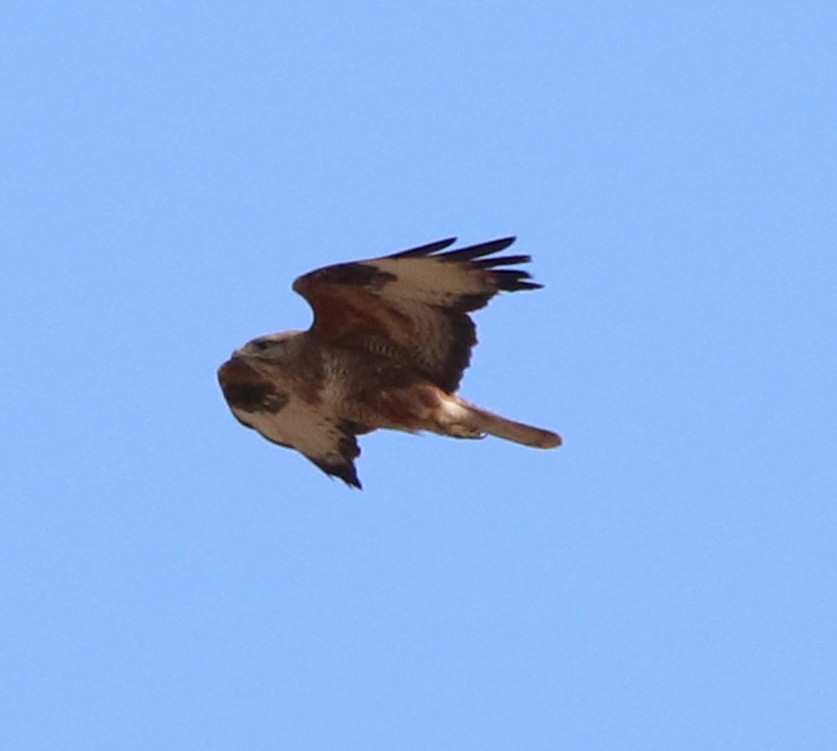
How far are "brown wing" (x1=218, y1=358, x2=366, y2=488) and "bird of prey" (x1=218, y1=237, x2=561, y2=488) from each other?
0.54 ft

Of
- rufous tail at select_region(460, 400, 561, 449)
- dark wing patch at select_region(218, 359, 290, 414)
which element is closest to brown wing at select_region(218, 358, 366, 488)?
dark wing patch at select_region(218, 359, 290, 414)

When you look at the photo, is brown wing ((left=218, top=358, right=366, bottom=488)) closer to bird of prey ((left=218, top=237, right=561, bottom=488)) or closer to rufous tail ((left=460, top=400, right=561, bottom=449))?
bird of prey ((left=218, top=237, right=561, bottom=488))

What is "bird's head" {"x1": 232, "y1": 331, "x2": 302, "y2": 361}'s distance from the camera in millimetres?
13688

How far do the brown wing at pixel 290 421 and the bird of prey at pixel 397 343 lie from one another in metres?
0.16

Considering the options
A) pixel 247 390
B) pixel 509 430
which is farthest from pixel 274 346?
pixel 509 430

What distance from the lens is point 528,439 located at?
1327 cm

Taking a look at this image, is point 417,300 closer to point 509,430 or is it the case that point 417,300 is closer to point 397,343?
point 397,343

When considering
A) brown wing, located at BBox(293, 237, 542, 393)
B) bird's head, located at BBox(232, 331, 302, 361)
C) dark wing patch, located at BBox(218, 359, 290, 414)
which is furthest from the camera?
dark wing patch, located at BBox(218, 359, 290, 414)

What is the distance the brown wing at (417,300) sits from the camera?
13172 millimetres

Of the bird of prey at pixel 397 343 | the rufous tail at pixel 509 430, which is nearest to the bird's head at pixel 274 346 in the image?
the bird of prey at pixel 397 343

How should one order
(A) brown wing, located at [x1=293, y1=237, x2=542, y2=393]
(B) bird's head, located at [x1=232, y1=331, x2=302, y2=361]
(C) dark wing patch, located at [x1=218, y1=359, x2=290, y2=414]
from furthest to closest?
1. (C) dark wing patch, located at [x1=218, y1=359, x2=290, y2=414]
2. (B) bird's head, located at [x1=232, y1=331, x2=302, y2=361]
3. (A) brown wing, located at [x1=293, y1=237, x2=542, y2=393]

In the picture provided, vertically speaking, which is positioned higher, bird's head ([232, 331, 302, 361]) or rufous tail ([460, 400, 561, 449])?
bird's head ([232, 331, 302, 361])

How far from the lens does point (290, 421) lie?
1441cm

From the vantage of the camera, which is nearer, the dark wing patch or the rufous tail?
the rufous tail
